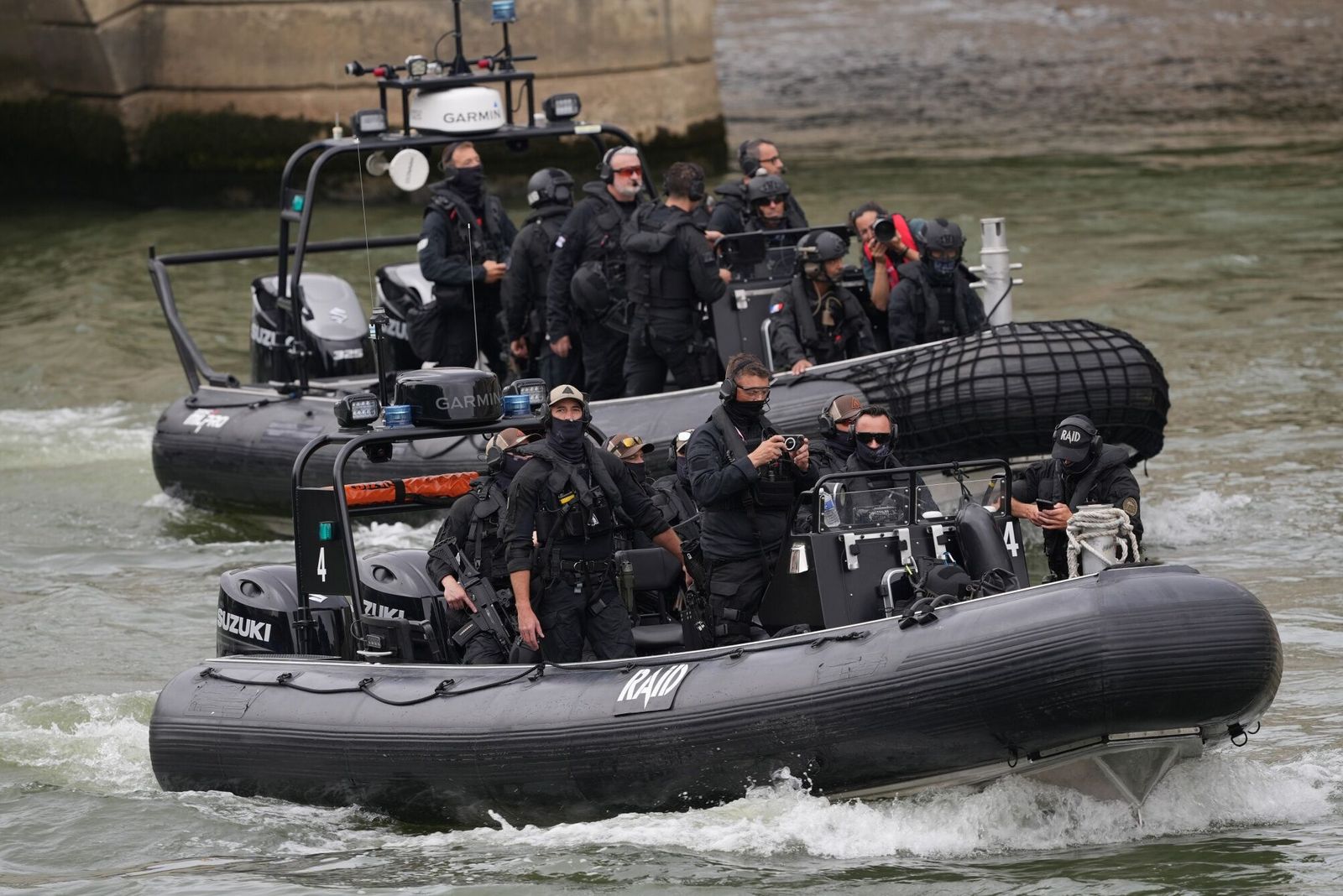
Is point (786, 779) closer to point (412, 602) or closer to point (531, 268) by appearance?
point (412, 602)

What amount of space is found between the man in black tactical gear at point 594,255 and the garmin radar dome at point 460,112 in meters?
0.81

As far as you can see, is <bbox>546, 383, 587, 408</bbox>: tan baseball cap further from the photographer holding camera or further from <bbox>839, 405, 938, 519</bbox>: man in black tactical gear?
the photographer holding camera

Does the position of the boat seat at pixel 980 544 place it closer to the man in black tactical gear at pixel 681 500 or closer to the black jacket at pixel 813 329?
the man in black tactical gear at pixel 681 500

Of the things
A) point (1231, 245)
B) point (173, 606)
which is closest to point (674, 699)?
point (173, 606)

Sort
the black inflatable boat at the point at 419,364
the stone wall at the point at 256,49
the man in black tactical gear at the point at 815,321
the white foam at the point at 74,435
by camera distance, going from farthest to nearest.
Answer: the stone wall at the point at 256,49, the white foam at the point at 74,435, the man in black tactical gear at the point at 815,321, the black inflatable boat at the point at 419,364

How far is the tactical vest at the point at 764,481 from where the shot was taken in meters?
6.80

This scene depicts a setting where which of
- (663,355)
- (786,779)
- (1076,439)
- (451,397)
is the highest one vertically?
(451,397)

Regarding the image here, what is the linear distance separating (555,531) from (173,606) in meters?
3.65

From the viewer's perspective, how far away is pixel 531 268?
33.7ft

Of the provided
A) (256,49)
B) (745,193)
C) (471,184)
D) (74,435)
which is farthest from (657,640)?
(256,49)

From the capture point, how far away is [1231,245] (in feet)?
55.4

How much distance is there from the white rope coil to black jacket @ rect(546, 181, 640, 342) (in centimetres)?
399

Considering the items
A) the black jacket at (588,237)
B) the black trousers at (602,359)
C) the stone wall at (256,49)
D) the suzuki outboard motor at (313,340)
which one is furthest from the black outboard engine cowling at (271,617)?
the stone wall at (256,49)

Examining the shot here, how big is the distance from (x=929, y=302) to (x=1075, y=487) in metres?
2.36
